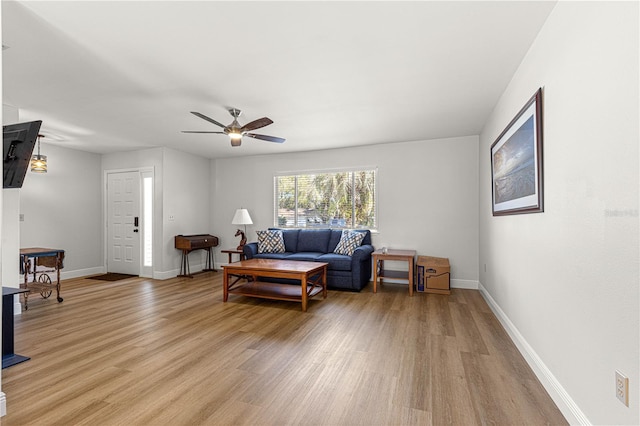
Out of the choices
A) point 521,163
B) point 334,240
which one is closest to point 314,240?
point 334,240

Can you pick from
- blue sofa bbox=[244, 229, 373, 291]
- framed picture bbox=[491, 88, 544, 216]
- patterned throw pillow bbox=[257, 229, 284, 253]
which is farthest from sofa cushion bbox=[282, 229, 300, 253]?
framed picture bbox=[491, 88, 544, 216]

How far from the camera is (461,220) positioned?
506 cm

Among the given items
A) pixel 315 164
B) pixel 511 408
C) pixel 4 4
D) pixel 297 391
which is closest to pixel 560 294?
pixel 511 408

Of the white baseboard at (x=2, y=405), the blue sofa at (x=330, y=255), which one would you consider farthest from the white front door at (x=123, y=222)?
the white baseboard at (x=2, y=405)

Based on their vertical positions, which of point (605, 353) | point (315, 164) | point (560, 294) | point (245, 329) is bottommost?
point (245, 329)

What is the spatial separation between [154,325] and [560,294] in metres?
3.63

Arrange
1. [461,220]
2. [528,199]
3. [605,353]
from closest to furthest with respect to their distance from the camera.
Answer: [605,353] < [528,199] < [461,220]

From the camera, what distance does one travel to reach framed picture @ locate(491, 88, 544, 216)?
2.17 meters

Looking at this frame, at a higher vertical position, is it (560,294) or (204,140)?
(204,140)

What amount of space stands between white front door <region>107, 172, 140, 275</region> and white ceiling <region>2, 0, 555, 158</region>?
2.06 meters

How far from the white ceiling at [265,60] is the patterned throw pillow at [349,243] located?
1911 mm

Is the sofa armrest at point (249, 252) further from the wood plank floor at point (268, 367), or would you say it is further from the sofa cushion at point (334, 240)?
the wood plank floor at point (268, 367)

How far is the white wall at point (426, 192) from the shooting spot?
16.5 ft

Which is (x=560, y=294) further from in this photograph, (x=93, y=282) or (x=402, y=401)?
(x=93, y=282)
